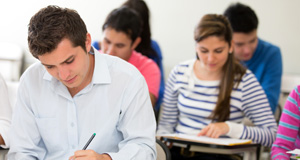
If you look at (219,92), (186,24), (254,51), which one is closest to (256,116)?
(219,92)

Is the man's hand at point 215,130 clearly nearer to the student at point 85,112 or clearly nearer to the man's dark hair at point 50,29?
the student at point 85,112

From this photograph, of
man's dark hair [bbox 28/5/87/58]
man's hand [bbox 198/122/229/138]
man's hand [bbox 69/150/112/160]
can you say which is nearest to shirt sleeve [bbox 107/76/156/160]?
man's hand [bbox 69/150/112/160]

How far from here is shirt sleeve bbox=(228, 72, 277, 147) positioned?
2008 mm

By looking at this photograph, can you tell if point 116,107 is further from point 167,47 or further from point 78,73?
point 167,47

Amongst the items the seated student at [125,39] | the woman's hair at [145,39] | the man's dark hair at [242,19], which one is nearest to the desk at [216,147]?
the seated student at [125,39]

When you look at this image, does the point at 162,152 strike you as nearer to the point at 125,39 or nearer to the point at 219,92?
the point at 219,92

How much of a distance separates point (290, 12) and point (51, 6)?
2372mm

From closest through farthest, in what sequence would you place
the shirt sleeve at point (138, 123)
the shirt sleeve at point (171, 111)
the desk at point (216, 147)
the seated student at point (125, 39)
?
the shirt sleeve at point (138, 123) → the desk at point (216, 147) → the shirt sleeve at point (171, 111) → the seated student at point (125, 39)

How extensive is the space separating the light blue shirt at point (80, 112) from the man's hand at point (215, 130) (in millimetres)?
557

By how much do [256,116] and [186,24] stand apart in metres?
1.52

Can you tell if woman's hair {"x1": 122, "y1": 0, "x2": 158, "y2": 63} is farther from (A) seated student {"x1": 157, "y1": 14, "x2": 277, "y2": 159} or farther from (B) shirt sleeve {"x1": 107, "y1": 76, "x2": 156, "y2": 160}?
(B) shirt sleeve {"x1": 107, "y1": 76, "x2": 156, "y2": 160}

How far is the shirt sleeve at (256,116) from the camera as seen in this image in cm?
201

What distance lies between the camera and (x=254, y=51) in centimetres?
279

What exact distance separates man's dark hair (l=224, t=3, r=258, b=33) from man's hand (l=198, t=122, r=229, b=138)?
0.90 meters
